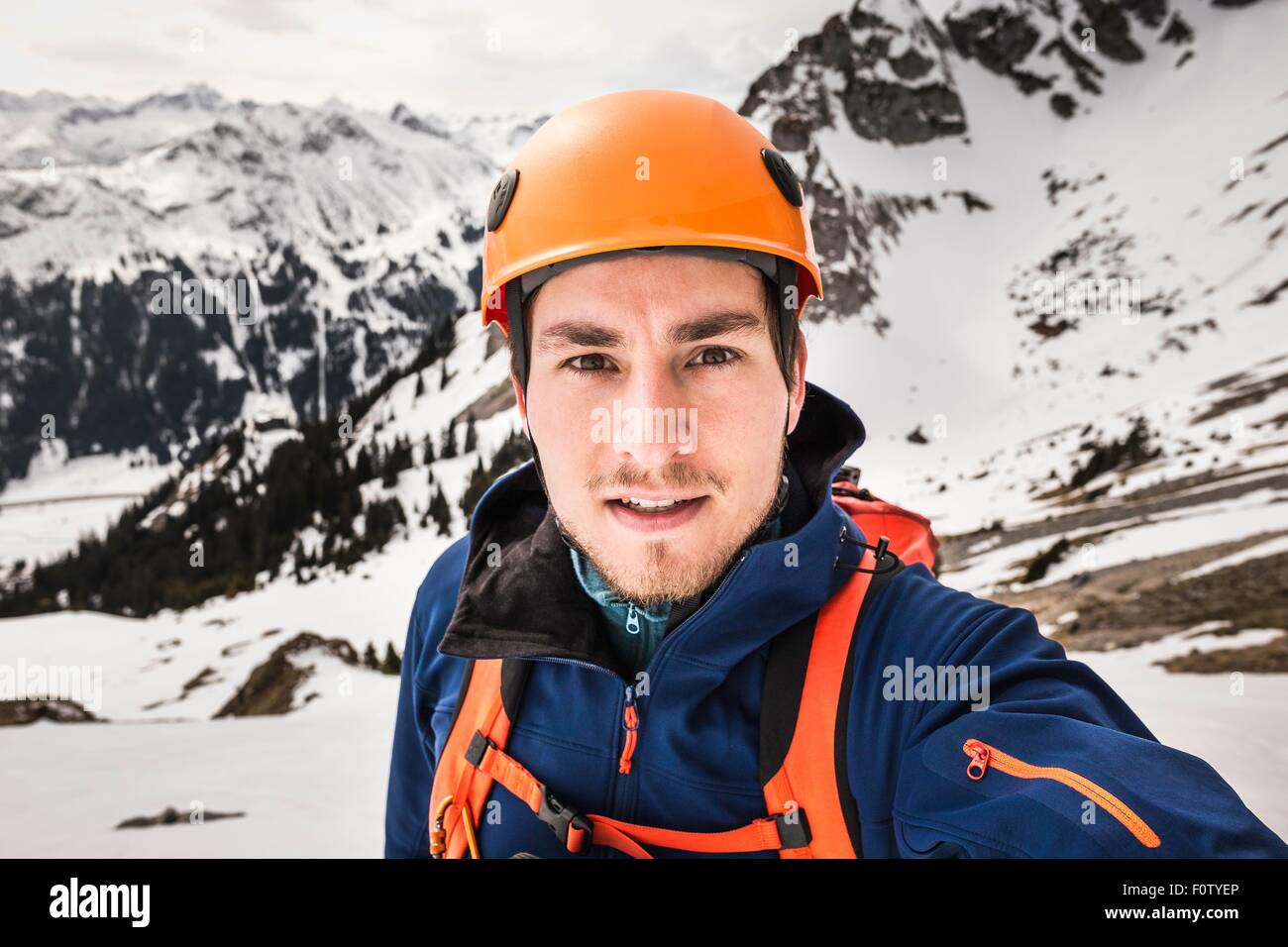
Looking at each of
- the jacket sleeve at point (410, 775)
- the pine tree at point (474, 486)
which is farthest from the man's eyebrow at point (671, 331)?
the pine tree at point (474, 486)

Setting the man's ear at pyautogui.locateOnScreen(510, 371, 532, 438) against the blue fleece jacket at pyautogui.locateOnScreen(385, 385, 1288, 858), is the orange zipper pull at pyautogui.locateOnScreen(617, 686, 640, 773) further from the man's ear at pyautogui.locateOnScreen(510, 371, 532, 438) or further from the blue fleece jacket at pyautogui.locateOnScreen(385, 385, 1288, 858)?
the man's ear at pyautogui.locateOnScreen(510, 371, 532, 438)

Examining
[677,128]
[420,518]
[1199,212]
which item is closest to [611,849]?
[677,128]

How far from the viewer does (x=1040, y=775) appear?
1.48 m

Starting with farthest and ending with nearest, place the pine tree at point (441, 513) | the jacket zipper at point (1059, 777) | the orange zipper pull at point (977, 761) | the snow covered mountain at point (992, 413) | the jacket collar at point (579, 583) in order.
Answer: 1. the pine tree at point (441, 513)
2. the snow covered mountain at point (992, 413)
3. the jacket collar at point (579, 583)
4. the orange zipper pull at point (977, 761)
5. the jacket zipper at point (1059, 777)

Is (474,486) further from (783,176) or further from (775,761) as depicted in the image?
(775,761)

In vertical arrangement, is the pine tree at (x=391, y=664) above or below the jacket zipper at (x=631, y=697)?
below

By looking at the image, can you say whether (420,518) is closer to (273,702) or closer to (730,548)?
(273,702)

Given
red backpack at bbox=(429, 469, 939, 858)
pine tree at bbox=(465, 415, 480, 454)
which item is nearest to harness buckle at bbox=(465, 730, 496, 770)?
red backpack at bbox=(429, 469, 939, 858)

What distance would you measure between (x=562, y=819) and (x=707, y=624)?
0.65m

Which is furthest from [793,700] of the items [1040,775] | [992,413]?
[992,413]

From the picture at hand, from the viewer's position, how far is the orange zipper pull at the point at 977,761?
62.0 inches

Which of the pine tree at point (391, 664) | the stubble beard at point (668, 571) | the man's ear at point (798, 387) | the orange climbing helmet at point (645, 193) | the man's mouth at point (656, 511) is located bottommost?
the pine tree at point (391, 664)

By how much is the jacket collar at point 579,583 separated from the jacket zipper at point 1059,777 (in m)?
0.52

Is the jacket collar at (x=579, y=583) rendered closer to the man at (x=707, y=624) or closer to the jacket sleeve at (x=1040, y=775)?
the man at (x=707, y=624)
